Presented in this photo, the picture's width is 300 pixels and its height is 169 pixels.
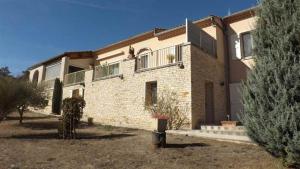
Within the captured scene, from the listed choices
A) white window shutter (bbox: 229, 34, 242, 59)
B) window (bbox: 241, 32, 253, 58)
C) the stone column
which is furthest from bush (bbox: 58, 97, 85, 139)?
the stone column

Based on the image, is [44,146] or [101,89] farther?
[101,89]

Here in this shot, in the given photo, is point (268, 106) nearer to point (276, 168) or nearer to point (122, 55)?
point (276, 168)

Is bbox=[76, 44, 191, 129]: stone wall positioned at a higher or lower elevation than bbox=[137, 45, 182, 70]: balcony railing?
lower

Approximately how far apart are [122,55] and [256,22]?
1515 cm

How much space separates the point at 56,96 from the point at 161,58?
1178cm

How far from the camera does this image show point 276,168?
18.4 ft

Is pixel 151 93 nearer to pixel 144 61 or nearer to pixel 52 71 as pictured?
pixel 144 61

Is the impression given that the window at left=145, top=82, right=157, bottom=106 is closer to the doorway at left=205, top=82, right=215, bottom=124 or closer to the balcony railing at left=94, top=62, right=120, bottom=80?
the balcony railing at left=94, top=62, right=120, bottom=80

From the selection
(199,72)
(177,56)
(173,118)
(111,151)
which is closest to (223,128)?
(173,118)

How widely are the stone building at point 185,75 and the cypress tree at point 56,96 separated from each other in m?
4.82

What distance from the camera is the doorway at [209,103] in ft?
44.0

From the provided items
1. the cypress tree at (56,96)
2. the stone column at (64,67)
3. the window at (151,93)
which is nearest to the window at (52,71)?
the stone column at (64,67)

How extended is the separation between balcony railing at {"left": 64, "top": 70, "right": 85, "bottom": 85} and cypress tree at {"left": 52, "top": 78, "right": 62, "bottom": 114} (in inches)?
29.6

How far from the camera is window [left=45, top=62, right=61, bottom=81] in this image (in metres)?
23.7
